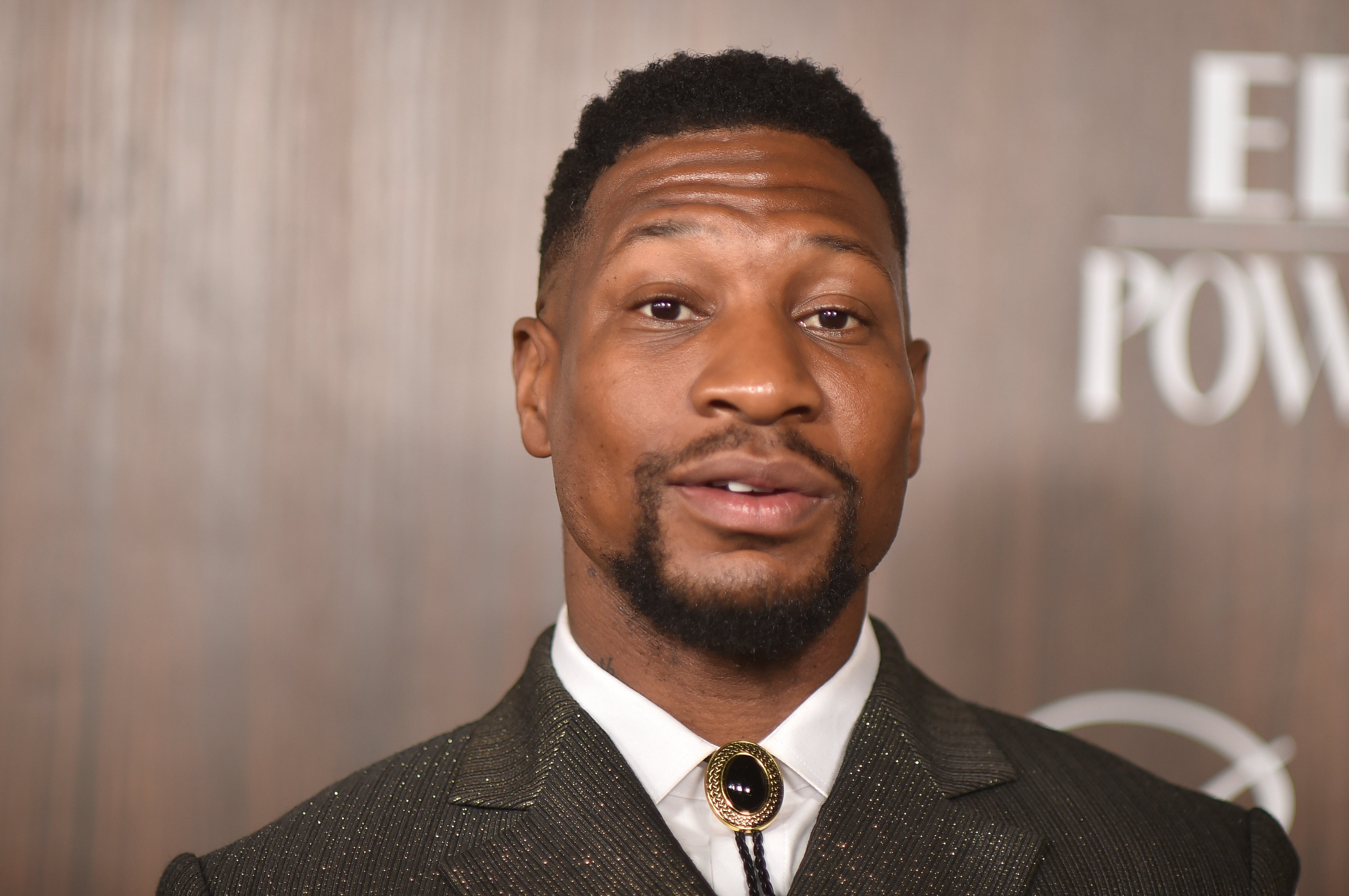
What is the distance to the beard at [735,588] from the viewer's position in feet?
3.35

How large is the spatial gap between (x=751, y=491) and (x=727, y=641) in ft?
0.40

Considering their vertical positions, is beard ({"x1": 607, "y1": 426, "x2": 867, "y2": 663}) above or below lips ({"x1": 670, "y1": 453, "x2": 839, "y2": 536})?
below

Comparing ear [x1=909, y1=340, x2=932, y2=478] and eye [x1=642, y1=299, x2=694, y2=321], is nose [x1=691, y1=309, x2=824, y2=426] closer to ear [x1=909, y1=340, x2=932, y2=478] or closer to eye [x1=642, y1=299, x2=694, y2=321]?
eye [x1=642, y1=299, x2=694, y2=321]

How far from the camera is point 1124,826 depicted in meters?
1.17

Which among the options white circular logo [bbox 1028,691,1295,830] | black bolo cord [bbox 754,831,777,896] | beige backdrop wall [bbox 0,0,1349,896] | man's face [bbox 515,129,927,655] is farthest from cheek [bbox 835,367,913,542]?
white circular logo [bbox 1028,691,1295,830]

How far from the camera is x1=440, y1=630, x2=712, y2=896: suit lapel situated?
3.35 feet

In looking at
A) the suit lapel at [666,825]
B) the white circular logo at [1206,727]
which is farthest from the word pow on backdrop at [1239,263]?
the suit lapel at [666,825]

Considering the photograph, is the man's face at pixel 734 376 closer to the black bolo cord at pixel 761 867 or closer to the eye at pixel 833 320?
the eye at pixel 833 320

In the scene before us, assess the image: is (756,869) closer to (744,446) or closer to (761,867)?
(761,867)

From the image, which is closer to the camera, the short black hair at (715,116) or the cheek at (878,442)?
the cheek at (878,442)

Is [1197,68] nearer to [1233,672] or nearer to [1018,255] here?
[1018,255]

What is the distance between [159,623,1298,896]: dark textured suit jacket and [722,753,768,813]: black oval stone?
5cm

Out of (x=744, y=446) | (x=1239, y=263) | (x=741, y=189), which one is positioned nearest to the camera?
(x=744, y=446)

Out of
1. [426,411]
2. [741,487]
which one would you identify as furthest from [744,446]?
[426,411]
